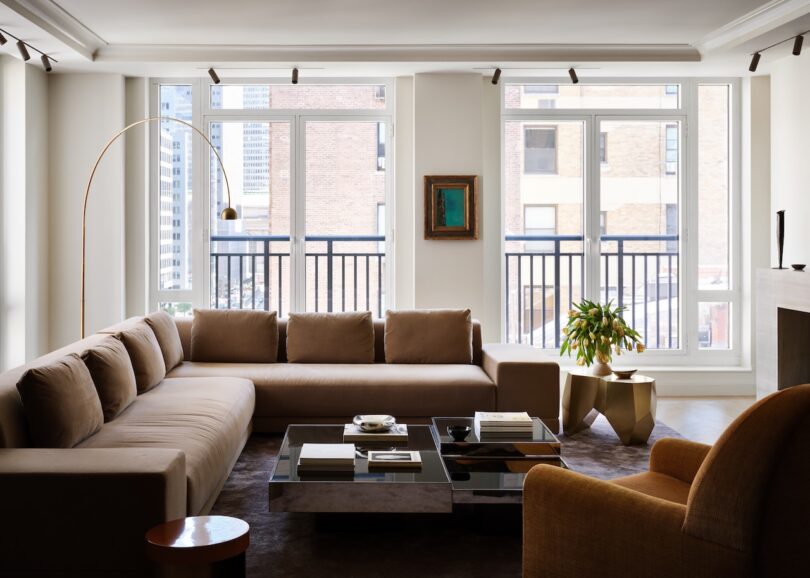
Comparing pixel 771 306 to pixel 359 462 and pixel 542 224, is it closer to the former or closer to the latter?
pixel 542 224

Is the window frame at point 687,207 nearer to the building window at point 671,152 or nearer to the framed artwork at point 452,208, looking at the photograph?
the building window at point 671,152

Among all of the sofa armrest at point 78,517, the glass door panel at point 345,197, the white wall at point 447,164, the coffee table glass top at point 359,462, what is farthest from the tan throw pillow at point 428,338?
the sofa armrest at point 78,517

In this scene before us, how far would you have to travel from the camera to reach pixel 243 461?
441cm

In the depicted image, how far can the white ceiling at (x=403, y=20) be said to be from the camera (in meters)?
4.78

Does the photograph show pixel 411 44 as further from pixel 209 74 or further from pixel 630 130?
pixel 630 130

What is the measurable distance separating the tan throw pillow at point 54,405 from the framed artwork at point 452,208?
3.47m

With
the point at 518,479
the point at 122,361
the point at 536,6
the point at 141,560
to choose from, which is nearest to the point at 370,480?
the point at 518,479

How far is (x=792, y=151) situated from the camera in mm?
5977

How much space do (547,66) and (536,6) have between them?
1170 mm

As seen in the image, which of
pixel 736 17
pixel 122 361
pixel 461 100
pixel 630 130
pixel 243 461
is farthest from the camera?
pixel 630 130

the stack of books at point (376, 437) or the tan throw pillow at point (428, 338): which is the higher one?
the tan throw pillow at point (428, 338)

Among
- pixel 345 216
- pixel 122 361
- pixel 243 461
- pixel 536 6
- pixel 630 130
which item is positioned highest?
pixel 536 6

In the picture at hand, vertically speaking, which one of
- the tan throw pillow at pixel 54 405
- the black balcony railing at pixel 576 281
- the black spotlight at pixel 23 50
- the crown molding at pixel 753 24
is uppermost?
the crown molding at pixel 753 24

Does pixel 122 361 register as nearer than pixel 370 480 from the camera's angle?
No
